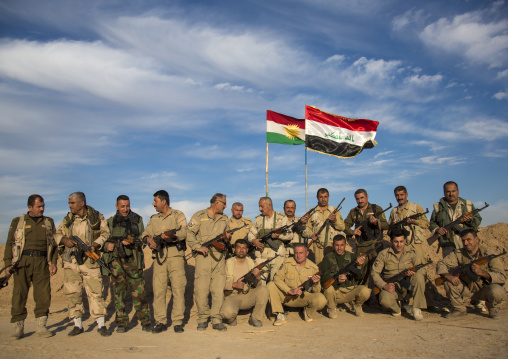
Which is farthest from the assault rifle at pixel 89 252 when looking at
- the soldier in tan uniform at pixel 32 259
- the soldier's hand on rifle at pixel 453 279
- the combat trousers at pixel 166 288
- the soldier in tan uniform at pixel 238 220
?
the soldier's hand on rifle at pixel 453 279

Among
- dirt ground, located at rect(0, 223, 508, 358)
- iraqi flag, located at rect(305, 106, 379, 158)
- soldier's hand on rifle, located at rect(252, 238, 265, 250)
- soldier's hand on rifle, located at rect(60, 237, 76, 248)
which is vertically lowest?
dirt ground, located at rect(0, 223, 508, 358)

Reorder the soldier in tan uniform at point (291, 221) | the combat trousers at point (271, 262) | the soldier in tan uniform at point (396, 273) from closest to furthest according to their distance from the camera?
1. the soldier in tan uniform at point (396, 273)
2. the combat trousers at point (271, 262)
3. the soldier in tan uniform at point (291, 221)

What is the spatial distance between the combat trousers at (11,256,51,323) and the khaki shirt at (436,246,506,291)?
695cm

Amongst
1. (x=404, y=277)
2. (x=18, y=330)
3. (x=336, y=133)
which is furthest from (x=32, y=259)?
(x=336, y=133)

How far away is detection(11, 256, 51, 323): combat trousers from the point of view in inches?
249

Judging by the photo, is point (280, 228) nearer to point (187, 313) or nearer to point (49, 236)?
point (187, 313)

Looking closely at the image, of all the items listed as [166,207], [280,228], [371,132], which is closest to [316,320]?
[280,228]

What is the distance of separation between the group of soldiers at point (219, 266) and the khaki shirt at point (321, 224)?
25.2 inches

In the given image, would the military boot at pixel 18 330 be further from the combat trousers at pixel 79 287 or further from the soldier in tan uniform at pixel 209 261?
the soldier in tan uniform at pixel 209 261

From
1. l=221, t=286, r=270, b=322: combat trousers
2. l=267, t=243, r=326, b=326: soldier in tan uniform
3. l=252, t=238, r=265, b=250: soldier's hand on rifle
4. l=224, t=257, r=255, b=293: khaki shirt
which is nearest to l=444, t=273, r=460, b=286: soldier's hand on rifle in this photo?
l=267, t=243, r=326, b=326: soldier in tan uniform

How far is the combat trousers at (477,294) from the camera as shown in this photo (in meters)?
6.66

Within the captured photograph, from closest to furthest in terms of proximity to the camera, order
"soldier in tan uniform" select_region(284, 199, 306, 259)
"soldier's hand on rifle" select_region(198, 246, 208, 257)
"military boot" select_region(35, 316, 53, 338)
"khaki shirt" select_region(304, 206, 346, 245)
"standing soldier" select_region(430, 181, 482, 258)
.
A: "military boot" select_region(35, 316, 53, 338) → "soldier's hand on rifle" select_region(198, 246, 208, 257) → "standing soldier" select_region(430, 181, 482, 258) → "soldier in tan uniform" select_region(284, 199, 306, 259) → "khaki shirt" select_region(304, 206, 346, 245)

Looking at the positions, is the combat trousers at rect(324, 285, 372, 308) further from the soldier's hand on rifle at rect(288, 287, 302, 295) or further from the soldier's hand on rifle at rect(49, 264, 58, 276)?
the soldier's hand on rifle at rect(49, 264, 58, 276)

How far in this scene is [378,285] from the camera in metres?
7.35
